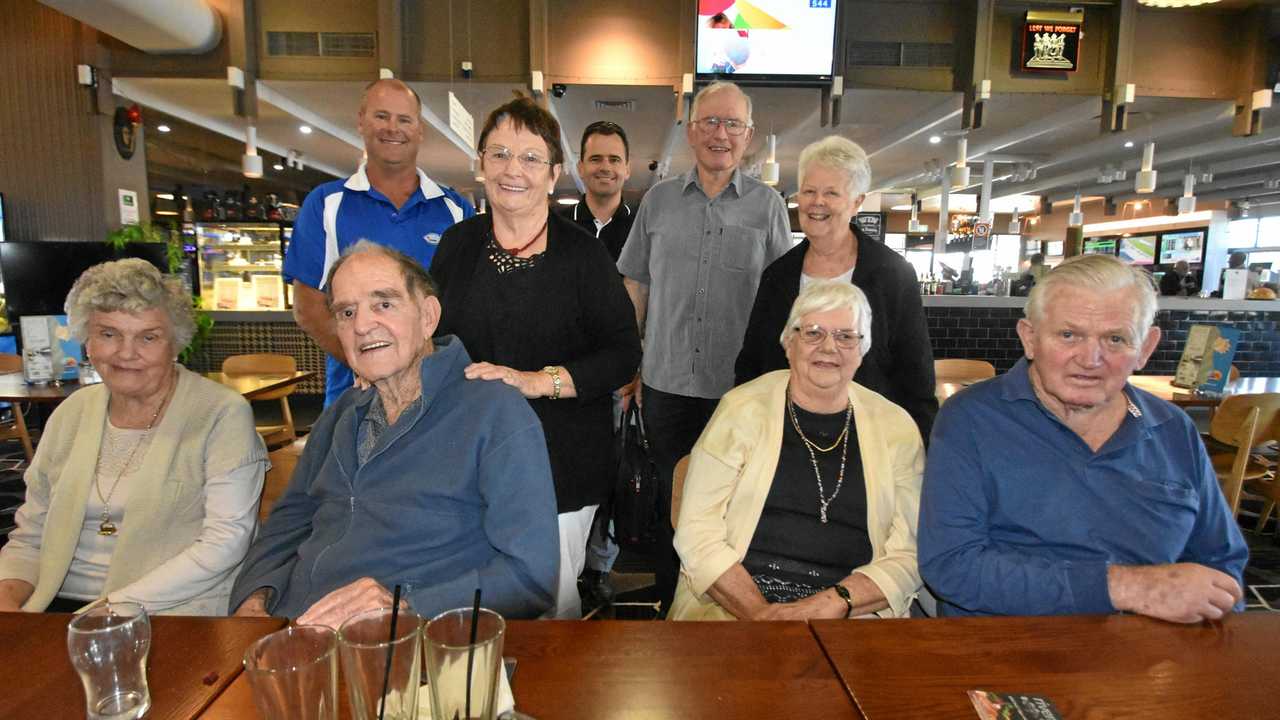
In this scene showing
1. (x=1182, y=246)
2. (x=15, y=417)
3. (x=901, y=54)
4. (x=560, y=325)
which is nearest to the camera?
(x=560, y=325)

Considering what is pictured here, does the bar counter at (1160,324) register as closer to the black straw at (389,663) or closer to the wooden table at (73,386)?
the wooden table at (73,386)

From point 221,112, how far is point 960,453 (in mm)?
8377

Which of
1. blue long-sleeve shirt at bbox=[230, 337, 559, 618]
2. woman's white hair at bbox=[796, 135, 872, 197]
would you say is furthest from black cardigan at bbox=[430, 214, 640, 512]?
woman's white hair at bbox=[796, 135, 872, 197]

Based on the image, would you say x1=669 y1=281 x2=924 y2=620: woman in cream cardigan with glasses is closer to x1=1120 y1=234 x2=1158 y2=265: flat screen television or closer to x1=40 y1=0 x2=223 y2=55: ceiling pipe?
x1=40 y1=0 x2=223 y2=55: ceiling pipe

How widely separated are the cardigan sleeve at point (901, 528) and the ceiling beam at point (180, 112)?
731cm

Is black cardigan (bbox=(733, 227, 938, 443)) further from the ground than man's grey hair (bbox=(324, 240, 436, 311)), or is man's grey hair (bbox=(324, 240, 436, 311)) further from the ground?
man's grey hair (bbox=(324, 240, 436, 311))

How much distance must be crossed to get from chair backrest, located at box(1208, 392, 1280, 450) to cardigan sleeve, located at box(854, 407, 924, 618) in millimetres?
2498

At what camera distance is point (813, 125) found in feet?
26.8

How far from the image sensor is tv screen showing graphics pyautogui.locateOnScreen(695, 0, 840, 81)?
5.22 metres

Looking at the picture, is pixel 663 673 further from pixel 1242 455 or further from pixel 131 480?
pixel 1242 455

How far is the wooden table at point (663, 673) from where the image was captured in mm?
965

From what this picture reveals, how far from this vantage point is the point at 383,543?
143 centimetres

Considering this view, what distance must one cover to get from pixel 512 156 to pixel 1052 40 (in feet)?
20.7

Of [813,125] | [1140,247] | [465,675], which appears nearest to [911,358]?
[465,675]
